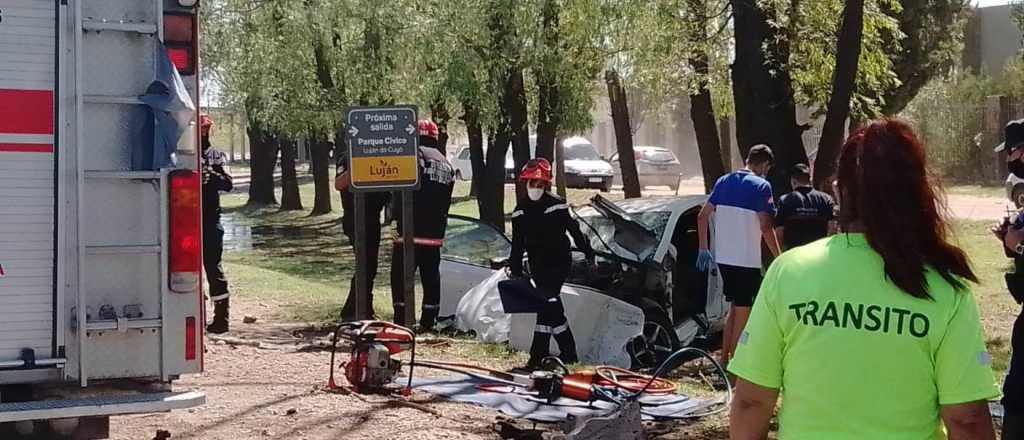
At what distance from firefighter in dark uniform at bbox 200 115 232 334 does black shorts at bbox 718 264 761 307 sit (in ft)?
13.4

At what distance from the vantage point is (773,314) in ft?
9.20

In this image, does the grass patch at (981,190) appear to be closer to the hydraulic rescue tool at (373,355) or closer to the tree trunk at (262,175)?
the tree trunk at (262,175)

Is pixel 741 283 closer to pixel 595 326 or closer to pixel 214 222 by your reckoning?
pixel 595 326

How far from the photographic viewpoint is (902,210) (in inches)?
107

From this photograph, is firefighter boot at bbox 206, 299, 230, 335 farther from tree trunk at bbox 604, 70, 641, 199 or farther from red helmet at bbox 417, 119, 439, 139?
tree trunk at bbox 604, 70, 641, 199

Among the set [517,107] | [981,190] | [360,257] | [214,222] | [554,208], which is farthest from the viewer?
[981,190]

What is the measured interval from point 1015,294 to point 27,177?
386 centimetres

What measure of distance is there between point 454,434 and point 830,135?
590 centimetres

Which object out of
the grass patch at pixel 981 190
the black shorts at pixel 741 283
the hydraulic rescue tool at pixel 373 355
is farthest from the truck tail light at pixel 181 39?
the grass patch at pixel 981 190

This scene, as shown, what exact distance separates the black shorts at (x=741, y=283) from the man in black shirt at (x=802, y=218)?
0.44 meters

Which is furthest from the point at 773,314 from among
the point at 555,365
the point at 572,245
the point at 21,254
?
the point at 572,245

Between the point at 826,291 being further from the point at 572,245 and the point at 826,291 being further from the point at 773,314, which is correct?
the point at 572,245

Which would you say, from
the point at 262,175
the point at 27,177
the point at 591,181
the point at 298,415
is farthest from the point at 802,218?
the point at 262,175

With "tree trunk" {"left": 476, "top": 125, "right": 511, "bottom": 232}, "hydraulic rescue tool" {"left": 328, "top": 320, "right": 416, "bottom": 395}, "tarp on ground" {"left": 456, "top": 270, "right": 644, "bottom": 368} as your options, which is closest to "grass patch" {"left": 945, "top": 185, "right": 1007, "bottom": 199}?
"tree trunk" {"left": 476, "top": 125, "right": 511, "bottom": 232}
